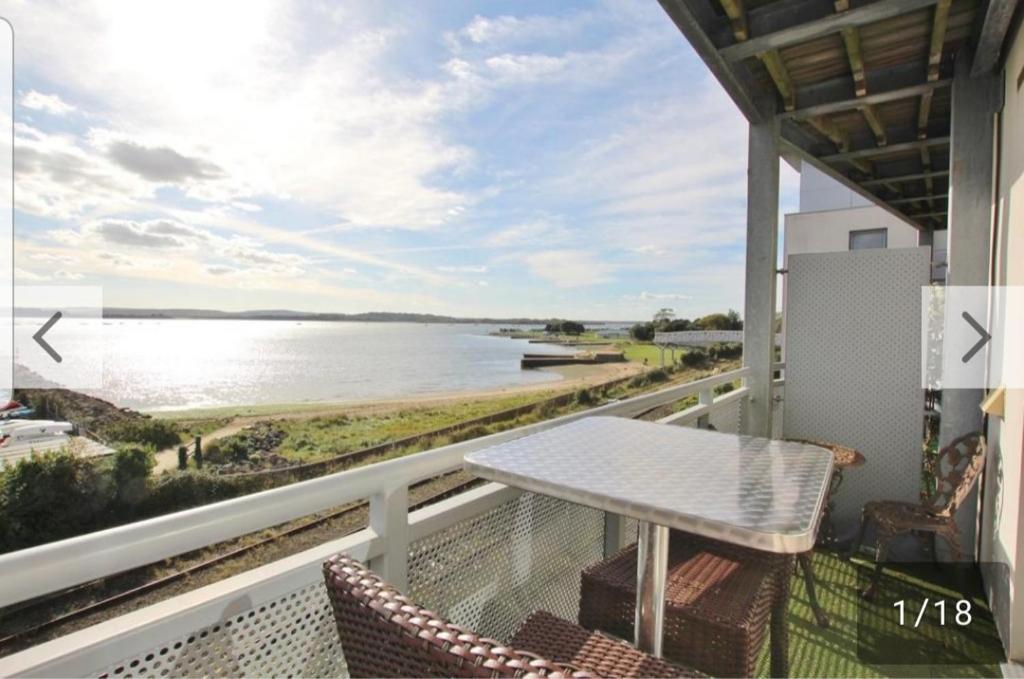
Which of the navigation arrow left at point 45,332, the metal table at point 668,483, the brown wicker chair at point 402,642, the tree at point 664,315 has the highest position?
the tree at point 664,315

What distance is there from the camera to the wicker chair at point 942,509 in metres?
2.17

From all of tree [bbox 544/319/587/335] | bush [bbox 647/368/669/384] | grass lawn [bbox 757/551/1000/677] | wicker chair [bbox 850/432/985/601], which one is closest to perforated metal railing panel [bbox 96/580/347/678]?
grass lawn [bbox 757/551/1000/677]

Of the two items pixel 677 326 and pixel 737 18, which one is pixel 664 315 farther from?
pixel 737 18

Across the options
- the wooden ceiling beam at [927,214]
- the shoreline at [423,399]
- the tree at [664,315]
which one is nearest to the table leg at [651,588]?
the wooden ceiling beam at [927,214]

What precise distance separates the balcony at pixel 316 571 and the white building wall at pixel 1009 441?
0.32 metres

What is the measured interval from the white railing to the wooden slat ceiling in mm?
2180

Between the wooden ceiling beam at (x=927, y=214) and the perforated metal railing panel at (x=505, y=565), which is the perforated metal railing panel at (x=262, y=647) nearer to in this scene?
the perforated metal railing panel at (x=505, y=565)

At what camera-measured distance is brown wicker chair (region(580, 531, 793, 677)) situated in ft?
3.42

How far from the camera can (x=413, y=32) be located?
23.0ft

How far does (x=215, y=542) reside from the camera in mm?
758

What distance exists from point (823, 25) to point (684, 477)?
2.20 m

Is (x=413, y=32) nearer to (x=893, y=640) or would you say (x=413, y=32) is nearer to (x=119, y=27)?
(x=119, y=27)

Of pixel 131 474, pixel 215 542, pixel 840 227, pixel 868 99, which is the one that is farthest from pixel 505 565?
pixel 131 474

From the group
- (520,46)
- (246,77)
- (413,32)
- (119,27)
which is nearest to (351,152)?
(246,77)
